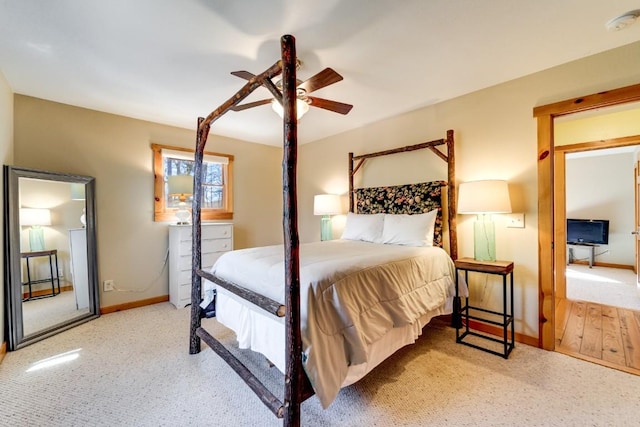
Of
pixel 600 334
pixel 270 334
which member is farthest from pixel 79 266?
pixel 600 334

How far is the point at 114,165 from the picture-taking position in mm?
3172

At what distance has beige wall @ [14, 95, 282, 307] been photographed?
275 centimetres

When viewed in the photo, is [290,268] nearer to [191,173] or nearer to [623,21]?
[623,21]

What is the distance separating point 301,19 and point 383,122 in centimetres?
201

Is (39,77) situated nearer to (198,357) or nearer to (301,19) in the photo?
(301,19)

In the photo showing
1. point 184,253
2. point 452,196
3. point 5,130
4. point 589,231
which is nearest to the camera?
point 5,130

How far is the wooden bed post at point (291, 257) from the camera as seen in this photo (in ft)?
4.18

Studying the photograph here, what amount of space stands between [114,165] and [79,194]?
1.64 feet

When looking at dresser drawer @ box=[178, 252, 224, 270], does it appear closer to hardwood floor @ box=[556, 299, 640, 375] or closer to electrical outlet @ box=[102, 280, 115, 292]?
electrical outlet @ box=[102, 280, 115, 292]

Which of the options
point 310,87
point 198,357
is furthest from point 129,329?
point 310,87

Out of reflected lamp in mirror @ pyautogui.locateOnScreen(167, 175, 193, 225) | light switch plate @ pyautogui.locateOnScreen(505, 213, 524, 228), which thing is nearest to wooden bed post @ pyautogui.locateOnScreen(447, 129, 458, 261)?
light switch plate @ pyautogui.locateOnScreen(505, 213, 524, 228)

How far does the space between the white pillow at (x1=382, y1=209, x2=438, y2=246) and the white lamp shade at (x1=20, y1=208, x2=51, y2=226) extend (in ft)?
11.1

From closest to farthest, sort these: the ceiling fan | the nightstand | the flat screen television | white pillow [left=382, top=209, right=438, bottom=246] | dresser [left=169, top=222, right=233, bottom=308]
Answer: the ceiling fan
the nightstand
white pillow [left=382, top=209, right=438, bottom=246]
dresser [left=169, top=222, right=233, bottom=308]
the flat screen television

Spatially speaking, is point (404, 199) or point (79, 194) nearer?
point (79, 194)
